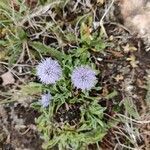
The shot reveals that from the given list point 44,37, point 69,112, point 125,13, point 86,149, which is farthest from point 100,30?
point 86,149

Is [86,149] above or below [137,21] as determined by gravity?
below

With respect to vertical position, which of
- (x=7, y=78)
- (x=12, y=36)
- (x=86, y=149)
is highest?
(x=12, y=36)

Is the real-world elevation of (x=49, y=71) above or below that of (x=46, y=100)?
above

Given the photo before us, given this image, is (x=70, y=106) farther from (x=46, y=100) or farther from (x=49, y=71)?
(x=49, y=71)

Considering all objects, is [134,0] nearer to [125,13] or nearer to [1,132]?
[125,13]

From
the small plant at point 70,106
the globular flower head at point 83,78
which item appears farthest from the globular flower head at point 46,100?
the globular flower head at point 83,78

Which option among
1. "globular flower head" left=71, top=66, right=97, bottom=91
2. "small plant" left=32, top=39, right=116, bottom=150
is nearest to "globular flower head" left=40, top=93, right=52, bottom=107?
"small plant" left=32, top=39, right=116, bottom=150

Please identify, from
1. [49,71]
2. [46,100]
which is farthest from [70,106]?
[49,71]
